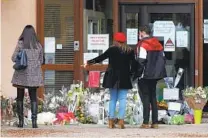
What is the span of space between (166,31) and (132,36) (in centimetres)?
67

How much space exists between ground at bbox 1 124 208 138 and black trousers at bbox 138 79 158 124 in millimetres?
252

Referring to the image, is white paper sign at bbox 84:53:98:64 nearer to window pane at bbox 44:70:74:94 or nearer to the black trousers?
window pane at bbox 44:70:74:94

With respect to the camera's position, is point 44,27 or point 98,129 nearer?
point 98,129

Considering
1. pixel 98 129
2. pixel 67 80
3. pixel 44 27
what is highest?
pixel 44 27

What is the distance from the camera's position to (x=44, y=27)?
11766 mm

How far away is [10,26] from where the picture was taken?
11.7 m

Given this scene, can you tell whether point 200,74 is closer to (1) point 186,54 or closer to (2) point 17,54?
(1) point 186,54

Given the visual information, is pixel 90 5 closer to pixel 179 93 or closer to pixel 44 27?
pixel 44 27

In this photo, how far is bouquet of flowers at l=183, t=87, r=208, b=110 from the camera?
436 inches

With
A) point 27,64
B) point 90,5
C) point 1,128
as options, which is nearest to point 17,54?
point 27,64

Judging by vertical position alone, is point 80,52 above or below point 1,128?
above

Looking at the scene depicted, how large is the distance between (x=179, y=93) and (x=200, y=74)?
1.85 feet

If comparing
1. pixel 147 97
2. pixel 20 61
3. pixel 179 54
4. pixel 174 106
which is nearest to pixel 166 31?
pixel 179 54

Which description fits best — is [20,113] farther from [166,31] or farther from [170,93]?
[166,31]
